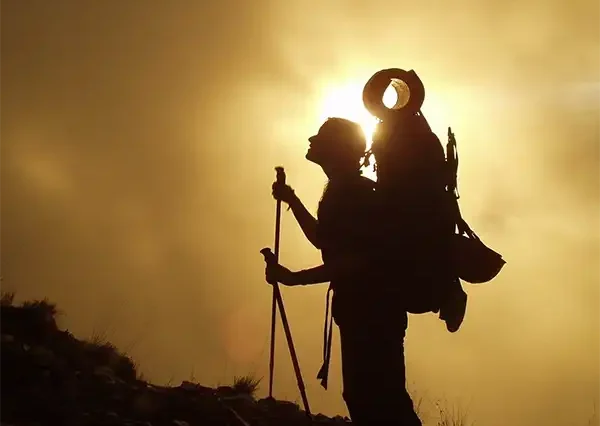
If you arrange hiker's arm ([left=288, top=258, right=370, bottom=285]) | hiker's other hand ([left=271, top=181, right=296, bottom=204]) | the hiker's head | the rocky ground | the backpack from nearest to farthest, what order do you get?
the backpack, hiker's arm ([left=288, top=258, right=370, bottom=285]), the hiker's head, hiker's other hand ([left=271, top=181, right=296, bottom=204]), the rocky ground

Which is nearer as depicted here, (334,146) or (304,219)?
(334,146)

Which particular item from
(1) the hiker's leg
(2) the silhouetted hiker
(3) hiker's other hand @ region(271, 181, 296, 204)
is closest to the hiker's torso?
(2) the silhouetted hiker

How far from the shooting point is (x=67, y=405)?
5.98 m

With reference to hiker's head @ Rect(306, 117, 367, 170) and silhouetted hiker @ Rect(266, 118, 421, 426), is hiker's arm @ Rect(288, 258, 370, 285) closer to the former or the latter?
silhouetted hiker @ Rect(266, 118, 421, 426)

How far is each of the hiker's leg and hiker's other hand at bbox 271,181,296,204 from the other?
1.15m

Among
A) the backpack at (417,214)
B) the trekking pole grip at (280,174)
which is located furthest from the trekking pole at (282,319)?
the backpack at (417,214)

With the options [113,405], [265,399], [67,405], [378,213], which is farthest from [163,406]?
[378,213]

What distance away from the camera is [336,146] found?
17.2 feet

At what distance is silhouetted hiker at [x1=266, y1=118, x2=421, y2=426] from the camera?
193 inches

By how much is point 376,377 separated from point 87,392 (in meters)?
2.85

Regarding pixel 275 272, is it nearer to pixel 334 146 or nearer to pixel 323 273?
pixel 323 273

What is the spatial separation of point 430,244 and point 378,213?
0.38 meters

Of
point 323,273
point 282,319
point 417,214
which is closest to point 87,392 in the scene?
point 282,319

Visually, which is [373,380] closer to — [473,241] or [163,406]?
[473,241]
